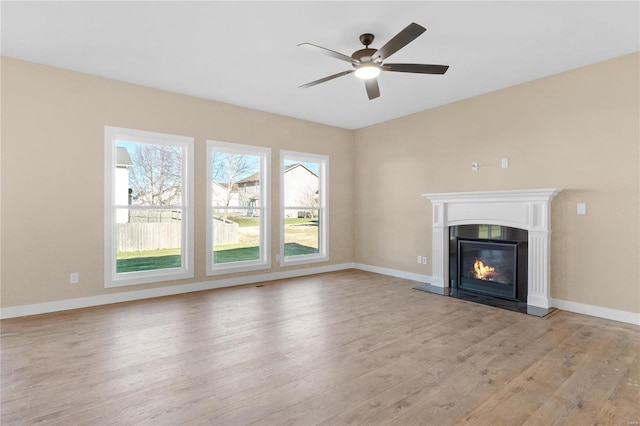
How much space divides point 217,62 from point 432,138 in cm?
352

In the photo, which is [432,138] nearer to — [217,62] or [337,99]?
[337,99]

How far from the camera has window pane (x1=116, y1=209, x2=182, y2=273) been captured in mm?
4520

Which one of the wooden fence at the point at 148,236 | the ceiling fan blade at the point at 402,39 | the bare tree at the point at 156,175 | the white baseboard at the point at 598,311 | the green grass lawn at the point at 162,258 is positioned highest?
the ceiling fan blade at the point at 402,39

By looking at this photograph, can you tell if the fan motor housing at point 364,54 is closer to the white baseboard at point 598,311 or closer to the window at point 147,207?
the window at point 147,207

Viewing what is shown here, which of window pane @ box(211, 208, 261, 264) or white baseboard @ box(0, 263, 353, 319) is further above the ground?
window pane @ box(211, 208, 261, 264)

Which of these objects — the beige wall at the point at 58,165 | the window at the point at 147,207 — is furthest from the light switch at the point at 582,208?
the beige wall at the point at 58,165

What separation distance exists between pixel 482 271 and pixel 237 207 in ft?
A: 12.8

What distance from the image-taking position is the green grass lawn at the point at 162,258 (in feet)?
14.9

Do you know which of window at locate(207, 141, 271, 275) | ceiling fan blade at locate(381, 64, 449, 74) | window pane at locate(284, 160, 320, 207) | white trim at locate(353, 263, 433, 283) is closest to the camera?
ceiling fan blade at locate(381, 64, 449, 74)

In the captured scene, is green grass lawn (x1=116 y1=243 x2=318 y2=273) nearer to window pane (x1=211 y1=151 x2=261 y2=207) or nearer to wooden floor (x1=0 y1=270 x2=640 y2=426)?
wooden floor (x1=0 y1=270 x2=640 y2=426)

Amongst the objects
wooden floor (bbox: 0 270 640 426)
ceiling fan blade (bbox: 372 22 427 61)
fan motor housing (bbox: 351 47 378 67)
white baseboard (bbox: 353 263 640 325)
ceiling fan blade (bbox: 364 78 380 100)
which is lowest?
wooden floor (bbox: 0 270 640 426)

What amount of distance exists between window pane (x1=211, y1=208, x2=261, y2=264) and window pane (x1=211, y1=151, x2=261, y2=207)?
16cm

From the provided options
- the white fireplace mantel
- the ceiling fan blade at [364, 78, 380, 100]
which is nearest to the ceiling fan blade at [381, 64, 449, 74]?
the ceiling fan blade at [364, 78, 380, 100]

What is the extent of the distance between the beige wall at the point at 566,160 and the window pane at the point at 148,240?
3876 millimetres
